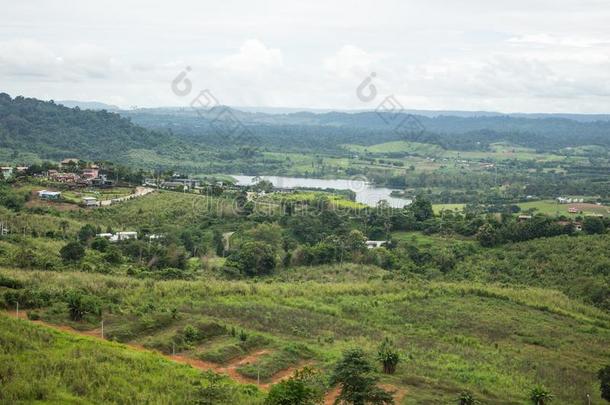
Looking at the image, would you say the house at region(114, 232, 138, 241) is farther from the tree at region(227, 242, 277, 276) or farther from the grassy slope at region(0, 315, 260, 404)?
the grassy slope at region(0, 315, 260, 404)

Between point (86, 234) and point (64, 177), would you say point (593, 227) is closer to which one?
point (86, 234)

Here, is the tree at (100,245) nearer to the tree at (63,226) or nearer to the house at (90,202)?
the tree at (63,226)

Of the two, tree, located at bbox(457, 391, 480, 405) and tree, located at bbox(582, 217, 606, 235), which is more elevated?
tree, located at bbox(582, 217, 606, 235)

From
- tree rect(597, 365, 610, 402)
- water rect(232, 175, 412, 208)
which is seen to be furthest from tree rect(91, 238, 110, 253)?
water rect(232, 175, 412, 208)

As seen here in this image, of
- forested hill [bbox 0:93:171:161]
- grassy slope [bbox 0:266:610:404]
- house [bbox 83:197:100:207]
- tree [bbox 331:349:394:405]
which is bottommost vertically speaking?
grassy slope [bbox 0:266:610:404]

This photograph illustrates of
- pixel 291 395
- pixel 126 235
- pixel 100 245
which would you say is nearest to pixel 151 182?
pixel 126 235

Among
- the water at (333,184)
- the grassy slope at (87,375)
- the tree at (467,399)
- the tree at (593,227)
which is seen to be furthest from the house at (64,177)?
the tree at (467,399)
